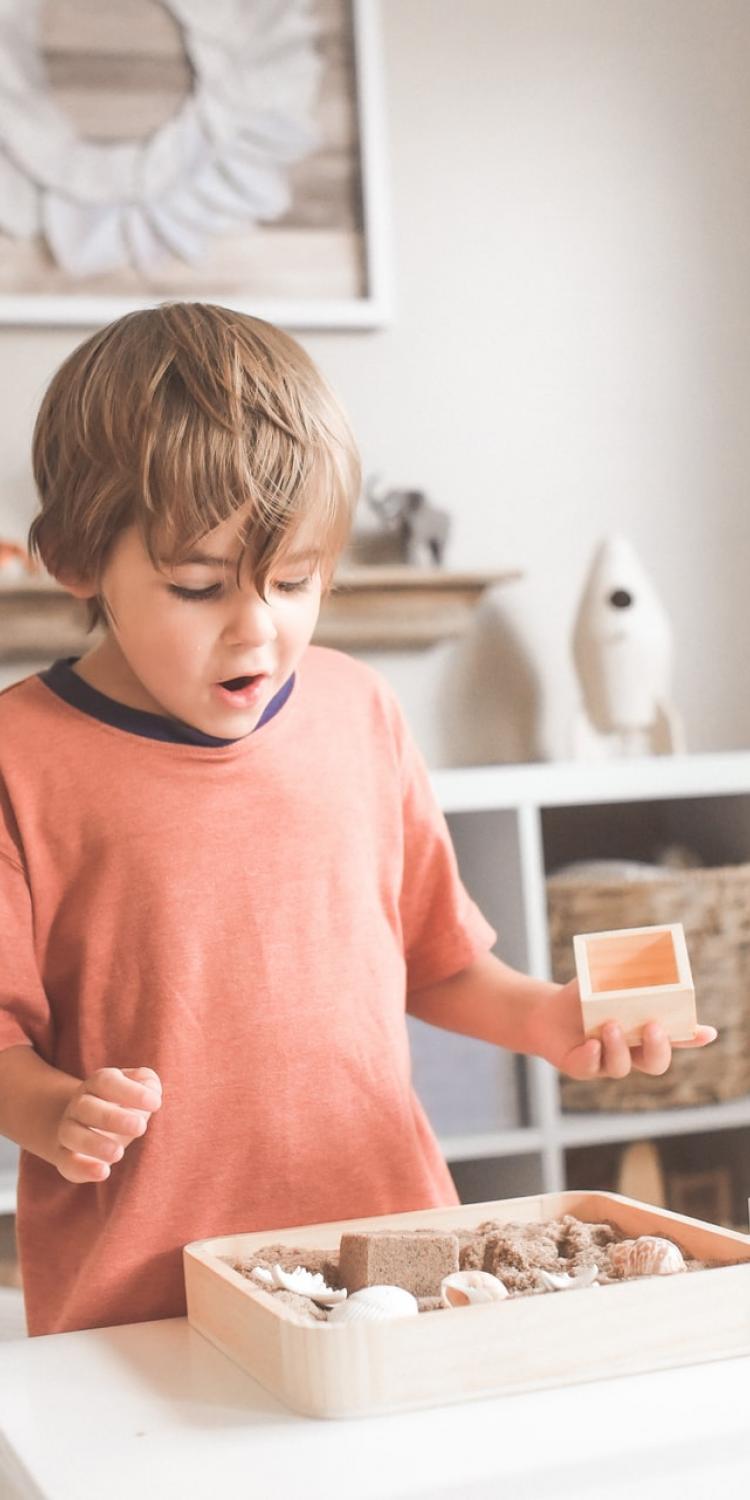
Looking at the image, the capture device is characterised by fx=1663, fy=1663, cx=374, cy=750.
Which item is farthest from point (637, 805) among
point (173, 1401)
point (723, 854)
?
point (173, 1401)

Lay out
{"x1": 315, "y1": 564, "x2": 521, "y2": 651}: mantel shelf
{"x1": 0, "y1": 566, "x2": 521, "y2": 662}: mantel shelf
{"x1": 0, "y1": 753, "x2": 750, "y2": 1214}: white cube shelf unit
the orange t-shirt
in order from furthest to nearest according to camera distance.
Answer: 1. {"x1": 315, "y1": 564, "x2": 521, "y2": 651}: mantel shelf
2. {"x1": 0, "y1": 566, "x2": 521, "y2": 662}: mantel shelf
3. {"x1": 0, "y1": 753, "x2": 750, "y2": 1214}: white cube shelf unit
4. the orange t-shirt

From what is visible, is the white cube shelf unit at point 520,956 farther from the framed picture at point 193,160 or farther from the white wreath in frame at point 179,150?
the white wreath in frame at point 179,150

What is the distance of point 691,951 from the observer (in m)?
1.96

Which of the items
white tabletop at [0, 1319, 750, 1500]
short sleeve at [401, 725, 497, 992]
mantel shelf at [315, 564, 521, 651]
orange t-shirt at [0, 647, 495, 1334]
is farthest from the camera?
mantel shelf at [315, 564, 521, 651]

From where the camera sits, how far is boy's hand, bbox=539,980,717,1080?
836 mm

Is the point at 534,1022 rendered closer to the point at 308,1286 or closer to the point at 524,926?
the point at 308,1286

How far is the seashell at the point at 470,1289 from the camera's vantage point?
0.71m

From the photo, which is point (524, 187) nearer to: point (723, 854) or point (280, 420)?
point (723, 854)

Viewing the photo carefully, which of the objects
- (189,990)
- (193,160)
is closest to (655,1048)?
(189,990)

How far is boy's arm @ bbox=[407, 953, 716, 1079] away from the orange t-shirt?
0.23 feet

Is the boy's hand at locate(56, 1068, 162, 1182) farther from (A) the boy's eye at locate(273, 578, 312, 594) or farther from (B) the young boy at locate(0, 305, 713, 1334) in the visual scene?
(A) the boy's eye at locate(273, 578, 312, 594)

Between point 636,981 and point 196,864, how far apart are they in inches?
10.4

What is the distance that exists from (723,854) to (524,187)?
0.99 metres

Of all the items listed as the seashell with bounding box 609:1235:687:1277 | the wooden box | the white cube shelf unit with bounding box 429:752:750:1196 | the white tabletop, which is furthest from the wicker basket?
the white tabletop
